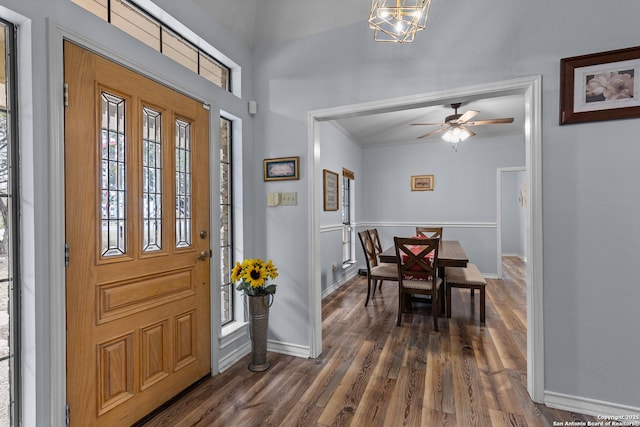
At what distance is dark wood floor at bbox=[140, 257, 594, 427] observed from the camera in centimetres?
185

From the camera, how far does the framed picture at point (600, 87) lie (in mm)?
1766

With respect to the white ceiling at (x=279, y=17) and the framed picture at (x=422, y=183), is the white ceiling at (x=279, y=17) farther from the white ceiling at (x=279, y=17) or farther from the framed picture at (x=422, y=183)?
the framed picture at (x=422, y=183)

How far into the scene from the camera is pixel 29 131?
1348 millimetres

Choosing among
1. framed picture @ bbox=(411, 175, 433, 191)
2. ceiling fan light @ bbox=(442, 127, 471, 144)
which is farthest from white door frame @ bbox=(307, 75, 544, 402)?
framed picture @ bbox=(411, 175, 433, 191)

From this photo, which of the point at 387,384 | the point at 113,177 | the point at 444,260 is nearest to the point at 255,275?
the point at 113,177

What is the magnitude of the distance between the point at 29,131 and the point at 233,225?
1536mm

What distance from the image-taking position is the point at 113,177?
1.70 m

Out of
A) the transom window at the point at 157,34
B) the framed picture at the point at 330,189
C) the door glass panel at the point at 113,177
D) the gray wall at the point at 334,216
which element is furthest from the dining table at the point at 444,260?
the door glass panel at the point at 113,177

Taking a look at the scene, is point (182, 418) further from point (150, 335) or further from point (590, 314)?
point (590, 314)

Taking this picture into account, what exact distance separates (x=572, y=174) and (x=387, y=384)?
1.82 meters

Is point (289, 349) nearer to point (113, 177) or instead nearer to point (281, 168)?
point (281, 168)

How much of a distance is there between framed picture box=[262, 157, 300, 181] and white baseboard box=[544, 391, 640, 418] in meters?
2.30

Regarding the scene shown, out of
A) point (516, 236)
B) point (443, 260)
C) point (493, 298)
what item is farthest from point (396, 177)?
point (516, 236)

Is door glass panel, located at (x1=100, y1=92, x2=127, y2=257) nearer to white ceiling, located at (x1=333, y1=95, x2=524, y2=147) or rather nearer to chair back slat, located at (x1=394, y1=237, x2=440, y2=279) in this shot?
chair back slat, located at (x1=394, y1=237, x2=440, y2=279)
